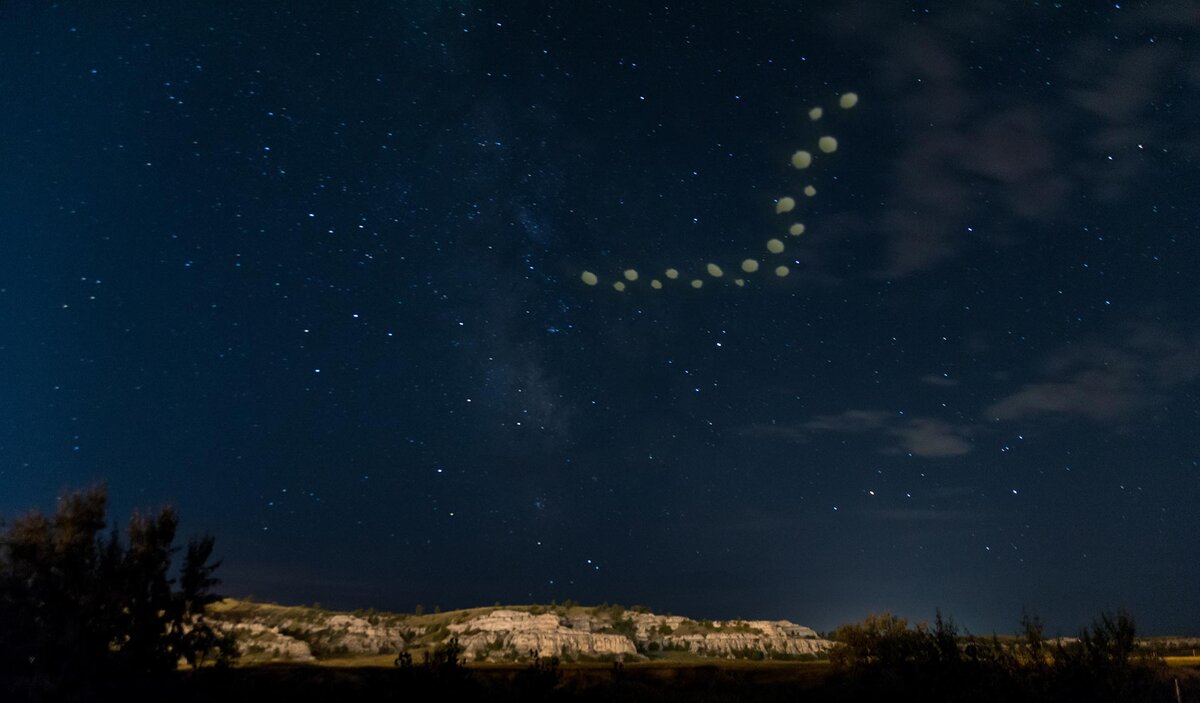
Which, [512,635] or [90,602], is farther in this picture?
[512,635]

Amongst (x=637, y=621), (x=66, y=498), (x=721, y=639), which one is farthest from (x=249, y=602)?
(x=66, y=498)

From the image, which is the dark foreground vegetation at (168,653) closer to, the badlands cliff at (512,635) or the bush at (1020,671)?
the bush at (1020,671)

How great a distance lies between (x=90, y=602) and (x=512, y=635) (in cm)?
5034

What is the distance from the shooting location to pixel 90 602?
66.8ft

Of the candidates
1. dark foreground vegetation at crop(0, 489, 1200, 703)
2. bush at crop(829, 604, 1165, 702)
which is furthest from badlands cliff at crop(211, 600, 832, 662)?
dark foreground vegetation at crop(0, 489, 1200, 703)

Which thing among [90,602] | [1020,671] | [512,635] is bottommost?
[512,635]

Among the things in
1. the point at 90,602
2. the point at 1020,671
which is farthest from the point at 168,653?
the point at 1020,671

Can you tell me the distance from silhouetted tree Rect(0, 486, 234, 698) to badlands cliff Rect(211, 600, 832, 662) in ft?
116

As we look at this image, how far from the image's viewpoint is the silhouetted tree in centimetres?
1872

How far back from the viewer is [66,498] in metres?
22.0

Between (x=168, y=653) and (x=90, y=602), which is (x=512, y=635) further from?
(x=90, y=602)

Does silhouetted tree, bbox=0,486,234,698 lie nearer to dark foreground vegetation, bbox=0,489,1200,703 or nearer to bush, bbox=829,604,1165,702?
dark foreground vegetation, bbox=0,489,1200,703

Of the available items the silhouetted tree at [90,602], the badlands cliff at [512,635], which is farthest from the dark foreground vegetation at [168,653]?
the badlands cliff at [512,635]

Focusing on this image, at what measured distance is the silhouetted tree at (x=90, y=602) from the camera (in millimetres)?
18719
